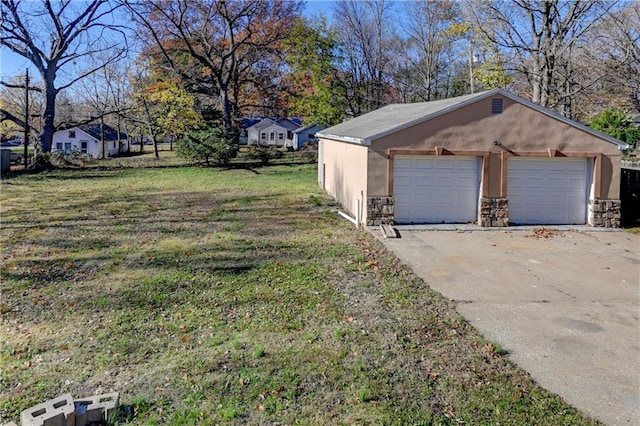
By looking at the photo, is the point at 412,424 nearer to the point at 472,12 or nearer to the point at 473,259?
the point at 473,259

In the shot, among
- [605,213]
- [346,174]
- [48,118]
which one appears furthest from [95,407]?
[48,118]

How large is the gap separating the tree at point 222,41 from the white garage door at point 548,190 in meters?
19.7

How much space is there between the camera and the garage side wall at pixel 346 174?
39.5ft

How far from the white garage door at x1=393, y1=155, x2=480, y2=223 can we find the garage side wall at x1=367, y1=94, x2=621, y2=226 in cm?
27

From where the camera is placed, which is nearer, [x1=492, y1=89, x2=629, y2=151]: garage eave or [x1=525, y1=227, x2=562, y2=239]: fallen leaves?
[x1=525, y1=227, x2=562, y2=239]: fallen leaves

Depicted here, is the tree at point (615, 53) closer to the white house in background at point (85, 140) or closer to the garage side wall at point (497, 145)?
the garage side wall at point (497, 145)

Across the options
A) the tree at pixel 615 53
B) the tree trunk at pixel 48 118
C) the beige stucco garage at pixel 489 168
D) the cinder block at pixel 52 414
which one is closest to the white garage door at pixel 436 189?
the beige stucco garage at pixel 489 168

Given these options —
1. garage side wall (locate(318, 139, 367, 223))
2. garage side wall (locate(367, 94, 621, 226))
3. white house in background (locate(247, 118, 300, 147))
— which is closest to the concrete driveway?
garage side wall (locate(367, 94, 621, 226))

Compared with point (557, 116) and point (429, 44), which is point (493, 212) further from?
point (429, 44)

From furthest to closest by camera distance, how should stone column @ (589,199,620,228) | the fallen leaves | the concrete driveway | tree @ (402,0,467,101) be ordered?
1. tree @ (402,0,467,101)
2. stone column @ (589,199,620,228)
3. the fallen leaves
4. the concrete driveway

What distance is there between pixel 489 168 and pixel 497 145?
0.57 meters

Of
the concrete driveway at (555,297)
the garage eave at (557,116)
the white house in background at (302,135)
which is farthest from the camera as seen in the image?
the white house in background at (302,135)

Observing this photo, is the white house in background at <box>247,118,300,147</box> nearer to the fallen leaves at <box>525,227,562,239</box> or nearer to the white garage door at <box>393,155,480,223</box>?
the white garage door at <box>393,155,480,223</box>

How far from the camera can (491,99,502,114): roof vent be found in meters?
11.7
